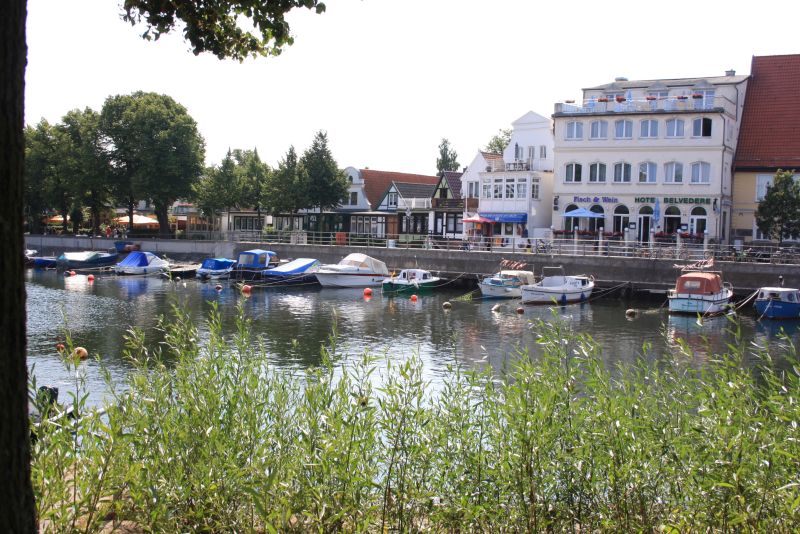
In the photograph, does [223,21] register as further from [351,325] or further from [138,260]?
[138,260]

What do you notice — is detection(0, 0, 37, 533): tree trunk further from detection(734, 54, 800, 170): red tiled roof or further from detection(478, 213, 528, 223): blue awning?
detection(734, 54, 800, 170): red tiled roof

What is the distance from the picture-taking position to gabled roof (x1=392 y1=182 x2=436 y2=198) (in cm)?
8406

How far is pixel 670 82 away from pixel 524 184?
13.3 metres

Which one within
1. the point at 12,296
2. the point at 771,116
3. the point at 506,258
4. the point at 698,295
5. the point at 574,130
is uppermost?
the point at 771,116

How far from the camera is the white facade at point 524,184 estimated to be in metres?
64.5

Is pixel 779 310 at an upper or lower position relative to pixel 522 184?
lower

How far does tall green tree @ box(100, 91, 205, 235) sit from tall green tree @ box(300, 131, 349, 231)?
10.3 meters

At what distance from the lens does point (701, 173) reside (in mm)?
57719

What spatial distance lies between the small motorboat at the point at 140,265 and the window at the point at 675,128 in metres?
37.8

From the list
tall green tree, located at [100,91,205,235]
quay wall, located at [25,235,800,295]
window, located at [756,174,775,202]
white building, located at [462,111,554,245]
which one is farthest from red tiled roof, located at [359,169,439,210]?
window, located at [756,174,775,202]

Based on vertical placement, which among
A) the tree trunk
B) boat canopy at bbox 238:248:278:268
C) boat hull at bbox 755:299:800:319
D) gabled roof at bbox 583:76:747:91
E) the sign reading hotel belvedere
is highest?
gabled roof at bbox 583:76:747:91

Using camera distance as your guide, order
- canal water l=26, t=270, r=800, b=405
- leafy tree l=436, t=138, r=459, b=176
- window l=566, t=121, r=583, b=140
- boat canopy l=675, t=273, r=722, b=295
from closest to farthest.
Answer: canal water l=26, t=270, r=800, b=405
boat canopy l=675, t=273, r=722, b=295
window l=566, t=121, r=583, b=140
leafy tree l=436, t=138, r=459, b=176

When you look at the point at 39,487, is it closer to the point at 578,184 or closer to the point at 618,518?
the point at 618,518

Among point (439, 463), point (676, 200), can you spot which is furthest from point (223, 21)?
point (676, 200)
